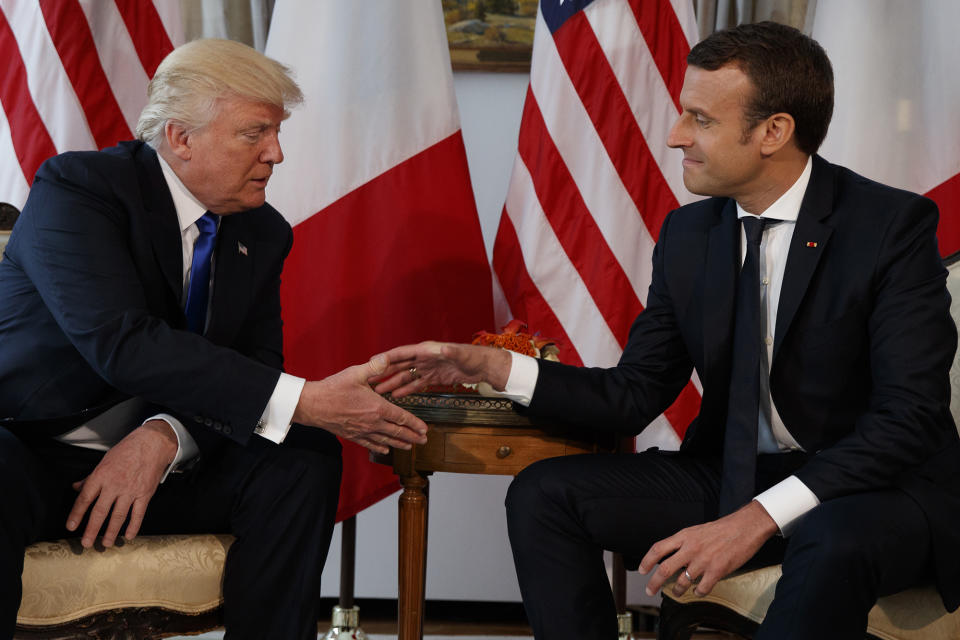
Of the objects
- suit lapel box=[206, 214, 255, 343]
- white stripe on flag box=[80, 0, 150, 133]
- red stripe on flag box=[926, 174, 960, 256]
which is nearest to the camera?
suit lapel box=[206, 214, 255, 343]

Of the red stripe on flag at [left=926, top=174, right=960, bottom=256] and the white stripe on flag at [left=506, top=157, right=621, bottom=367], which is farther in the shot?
the white stripe on flag at [left=506, top=157, right=621, bottom=367]

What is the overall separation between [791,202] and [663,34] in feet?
3.53

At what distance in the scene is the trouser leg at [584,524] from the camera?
1.75 metres

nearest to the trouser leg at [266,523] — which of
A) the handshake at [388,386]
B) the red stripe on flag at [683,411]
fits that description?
the handshake at [388,386]

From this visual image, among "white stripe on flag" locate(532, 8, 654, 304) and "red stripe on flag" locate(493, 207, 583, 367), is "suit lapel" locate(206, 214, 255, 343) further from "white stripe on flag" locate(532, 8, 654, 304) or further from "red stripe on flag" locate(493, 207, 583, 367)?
"white stripe on flag" locate(532, 8, 654, 304)

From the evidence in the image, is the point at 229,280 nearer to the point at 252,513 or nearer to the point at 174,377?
the point at 174,377

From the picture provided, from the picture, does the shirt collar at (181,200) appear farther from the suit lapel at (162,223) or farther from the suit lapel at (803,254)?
the suit lapel at (803,254)

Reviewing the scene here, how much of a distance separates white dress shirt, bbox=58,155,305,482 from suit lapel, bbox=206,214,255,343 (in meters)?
0.03

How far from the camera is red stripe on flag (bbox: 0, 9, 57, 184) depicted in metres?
2.81

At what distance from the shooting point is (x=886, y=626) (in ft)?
5.30

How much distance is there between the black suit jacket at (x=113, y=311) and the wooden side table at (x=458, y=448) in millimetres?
463

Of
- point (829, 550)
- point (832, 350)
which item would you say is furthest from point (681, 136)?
point (829, 550)

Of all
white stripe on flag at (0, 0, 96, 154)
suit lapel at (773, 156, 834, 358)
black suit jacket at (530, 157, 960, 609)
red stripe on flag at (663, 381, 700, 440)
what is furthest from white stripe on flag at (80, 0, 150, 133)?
suit lapel at (773, 156, 834, 358)

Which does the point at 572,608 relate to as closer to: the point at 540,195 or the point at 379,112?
the point at 540,195
